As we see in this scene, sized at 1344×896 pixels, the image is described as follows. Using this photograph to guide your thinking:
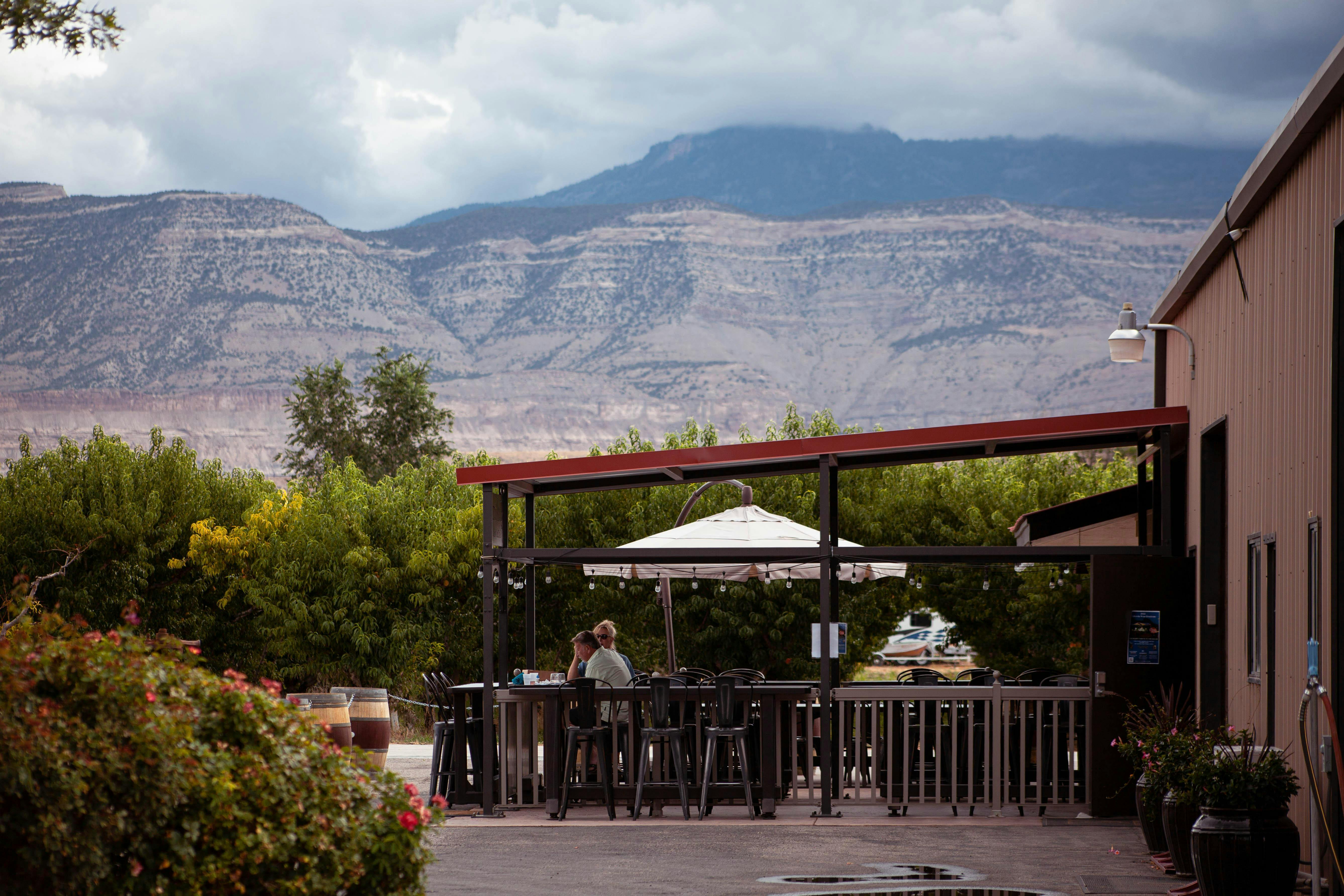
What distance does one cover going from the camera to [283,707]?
4.96 m

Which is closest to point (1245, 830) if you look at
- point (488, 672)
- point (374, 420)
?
point (488, 672)

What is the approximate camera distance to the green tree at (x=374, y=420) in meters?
58.2

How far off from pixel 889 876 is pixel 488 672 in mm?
4388

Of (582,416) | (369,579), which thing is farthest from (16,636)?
(582,416)

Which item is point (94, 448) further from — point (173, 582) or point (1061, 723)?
point (1061, 723)

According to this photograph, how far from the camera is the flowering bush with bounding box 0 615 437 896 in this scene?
415cm

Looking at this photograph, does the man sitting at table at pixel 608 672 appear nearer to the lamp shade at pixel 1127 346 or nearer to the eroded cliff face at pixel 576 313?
the lamp shade at pixel 1127 346

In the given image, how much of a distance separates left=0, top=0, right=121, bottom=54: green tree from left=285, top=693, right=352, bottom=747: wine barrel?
5458 mm

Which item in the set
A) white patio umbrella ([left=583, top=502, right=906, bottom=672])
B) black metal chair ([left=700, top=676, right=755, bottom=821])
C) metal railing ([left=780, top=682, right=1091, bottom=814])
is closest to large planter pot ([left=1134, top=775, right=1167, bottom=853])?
metal railing ([left=780, top=682, right=1091, bottom=814])

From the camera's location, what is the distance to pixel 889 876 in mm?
8711

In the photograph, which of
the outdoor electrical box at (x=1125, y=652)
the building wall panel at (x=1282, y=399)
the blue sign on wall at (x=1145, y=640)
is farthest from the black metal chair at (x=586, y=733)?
the building wall panel at (x=1282, y=399)

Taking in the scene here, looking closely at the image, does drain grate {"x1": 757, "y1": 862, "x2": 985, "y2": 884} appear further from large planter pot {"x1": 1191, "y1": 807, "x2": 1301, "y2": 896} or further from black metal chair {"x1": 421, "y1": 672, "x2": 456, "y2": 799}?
black metal chair {"x1": 421, "y1": 672, "x2": 456, "y2": 799}

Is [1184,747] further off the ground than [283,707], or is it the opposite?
[283,707]

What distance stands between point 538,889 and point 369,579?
690 inches
